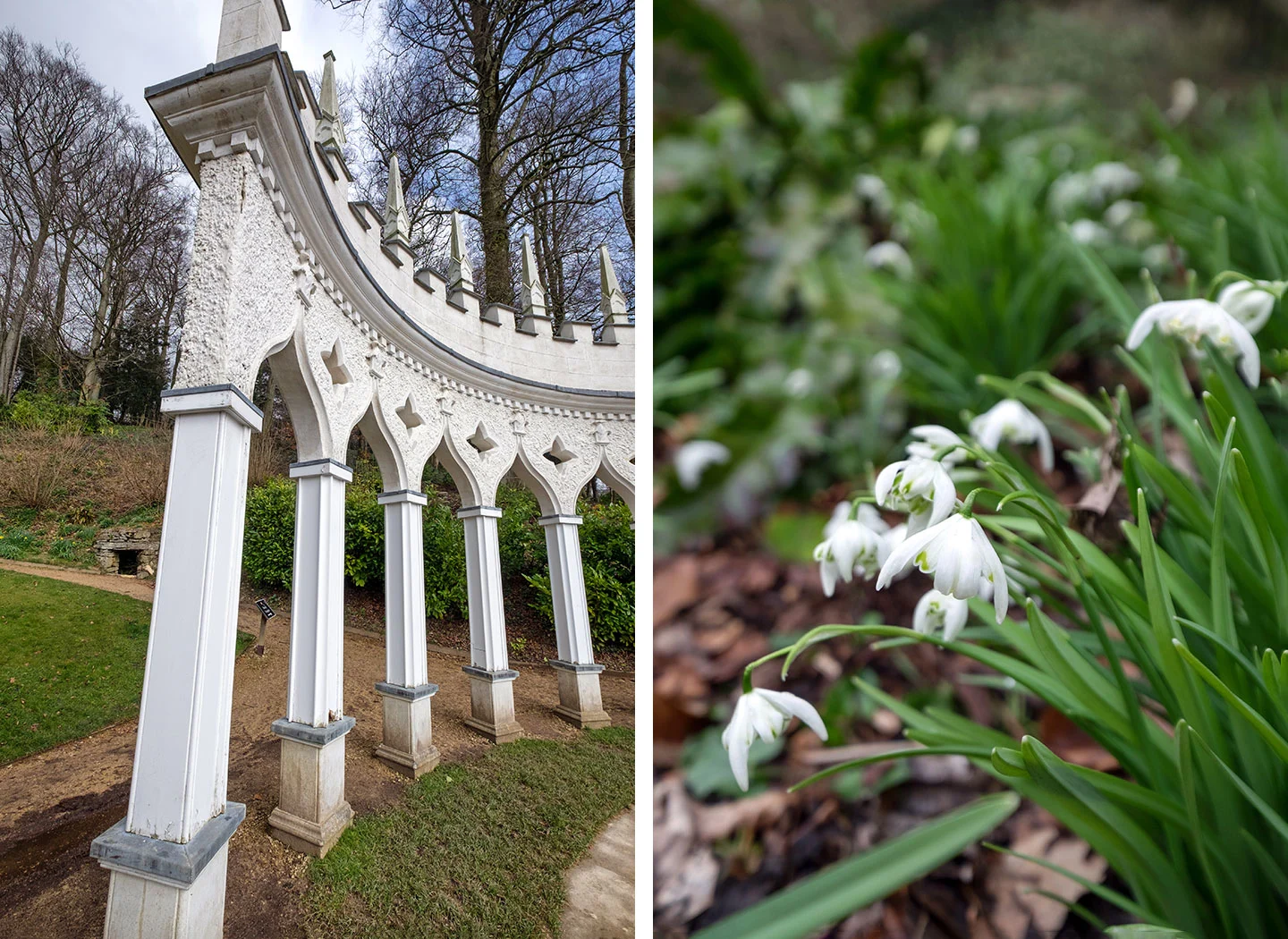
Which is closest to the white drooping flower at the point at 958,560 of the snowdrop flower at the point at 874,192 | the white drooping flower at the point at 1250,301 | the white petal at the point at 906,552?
the white petal at the point at 906,552

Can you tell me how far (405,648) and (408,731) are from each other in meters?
0.13

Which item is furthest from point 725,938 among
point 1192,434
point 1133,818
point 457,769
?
point 457,769

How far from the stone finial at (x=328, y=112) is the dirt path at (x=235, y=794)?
0.63 meters

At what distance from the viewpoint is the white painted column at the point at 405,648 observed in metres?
0.85

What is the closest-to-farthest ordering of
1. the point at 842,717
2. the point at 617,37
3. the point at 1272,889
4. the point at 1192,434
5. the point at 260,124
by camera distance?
1. the point at 1272,889
2. the point at 1192,434
3. the point at 842,717
4. the point at 260,124
5. the point at 617,37

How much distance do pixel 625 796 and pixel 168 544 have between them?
65 centimetres

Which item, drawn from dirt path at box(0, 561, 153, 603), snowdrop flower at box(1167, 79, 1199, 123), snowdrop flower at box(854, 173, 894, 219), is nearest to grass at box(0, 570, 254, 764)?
dirt path at box(0, 561, 153, 603)

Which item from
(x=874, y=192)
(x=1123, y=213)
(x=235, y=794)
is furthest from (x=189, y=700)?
(x=1123, y=213)

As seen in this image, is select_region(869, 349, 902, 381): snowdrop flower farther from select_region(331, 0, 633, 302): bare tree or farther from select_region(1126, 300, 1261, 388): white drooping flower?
select_region(331, 0, 633, 302): bare tree

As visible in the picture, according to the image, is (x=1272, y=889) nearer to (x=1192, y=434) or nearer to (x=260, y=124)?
(x=1192, y=434)

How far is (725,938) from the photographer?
0.36 meters

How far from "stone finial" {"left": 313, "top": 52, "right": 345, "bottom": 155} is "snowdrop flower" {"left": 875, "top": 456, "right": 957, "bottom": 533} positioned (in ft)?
2.92

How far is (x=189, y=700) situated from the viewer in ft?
2.12

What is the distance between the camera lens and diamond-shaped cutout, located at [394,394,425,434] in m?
1.05
